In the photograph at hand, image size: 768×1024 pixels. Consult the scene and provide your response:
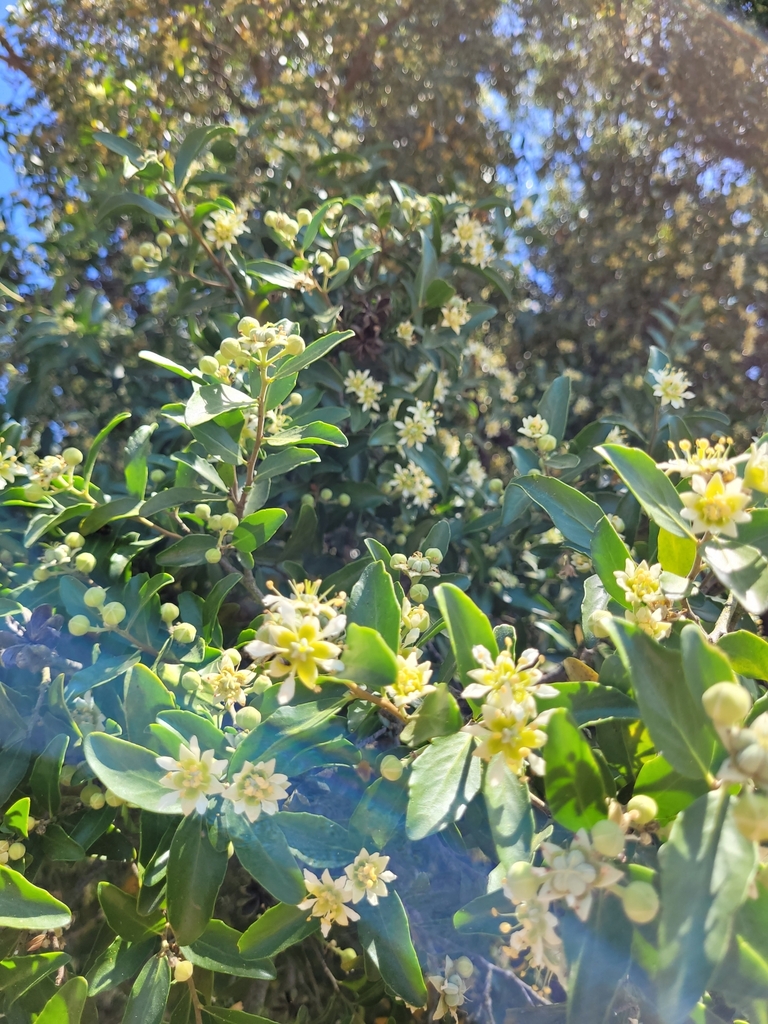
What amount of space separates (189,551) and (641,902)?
0.95 m

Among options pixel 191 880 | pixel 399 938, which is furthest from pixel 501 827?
pixel 191 880

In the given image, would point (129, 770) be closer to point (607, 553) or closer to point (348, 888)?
point (348, 888)

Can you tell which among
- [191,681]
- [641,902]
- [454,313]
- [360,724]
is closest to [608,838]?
[641,902]

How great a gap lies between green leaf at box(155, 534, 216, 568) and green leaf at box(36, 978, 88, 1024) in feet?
2.18

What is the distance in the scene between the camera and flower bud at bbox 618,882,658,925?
1.91 feet

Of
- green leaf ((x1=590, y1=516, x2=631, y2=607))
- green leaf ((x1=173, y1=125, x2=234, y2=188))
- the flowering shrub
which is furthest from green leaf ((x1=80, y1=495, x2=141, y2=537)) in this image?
green leaf ((x1=173, y1=125, x2=234, y2=188))

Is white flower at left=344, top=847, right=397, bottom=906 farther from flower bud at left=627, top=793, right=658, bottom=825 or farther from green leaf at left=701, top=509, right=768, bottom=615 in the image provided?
green leaf at left=701, top=509, right=768, bottom=615

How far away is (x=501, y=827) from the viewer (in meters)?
0.69

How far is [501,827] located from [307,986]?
3.62 ft

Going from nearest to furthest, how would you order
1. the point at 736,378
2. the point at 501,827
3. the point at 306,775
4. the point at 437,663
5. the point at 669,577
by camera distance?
1. the point at 501,827
2. the point at 669,577
3. the point at 306,775
4. the point at 437,663
5. the point at 736,378

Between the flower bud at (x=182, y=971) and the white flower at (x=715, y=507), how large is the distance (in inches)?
39.2

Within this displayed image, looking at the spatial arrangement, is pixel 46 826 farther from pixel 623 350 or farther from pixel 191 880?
pixel 623 350

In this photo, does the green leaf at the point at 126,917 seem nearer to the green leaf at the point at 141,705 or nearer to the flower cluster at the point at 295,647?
the green leaf at the point at 141,705

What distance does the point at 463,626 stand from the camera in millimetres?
762
